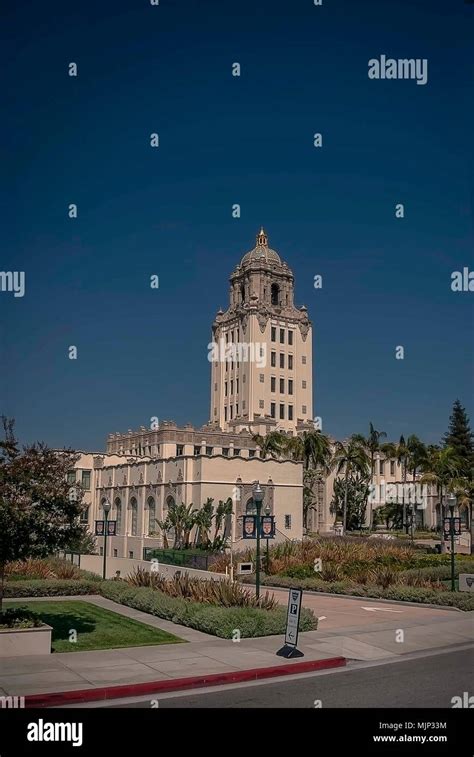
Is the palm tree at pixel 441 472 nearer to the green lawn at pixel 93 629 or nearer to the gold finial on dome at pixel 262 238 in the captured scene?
the green lawn at pixel 93 629

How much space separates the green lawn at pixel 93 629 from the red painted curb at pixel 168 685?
11.7 feet

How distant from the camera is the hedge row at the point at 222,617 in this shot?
17.5 metres

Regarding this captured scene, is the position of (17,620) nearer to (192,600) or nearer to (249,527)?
(192,600)

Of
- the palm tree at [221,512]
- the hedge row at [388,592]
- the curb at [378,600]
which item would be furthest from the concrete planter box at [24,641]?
the palm tree at [221,512]

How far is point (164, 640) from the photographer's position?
1689 centimetres

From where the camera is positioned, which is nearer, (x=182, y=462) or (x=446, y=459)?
(x=182, y=462)

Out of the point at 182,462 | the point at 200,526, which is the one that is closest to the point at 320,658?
the point at 200,526

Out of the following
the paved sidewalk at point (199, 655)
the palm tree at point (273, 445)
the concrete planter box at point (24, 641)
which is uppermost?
the palm tree at point (273, 445)

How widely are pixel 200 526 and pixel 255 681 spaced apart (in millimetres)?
33240

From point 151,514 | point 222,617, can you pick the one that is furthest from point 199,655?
point 151,514

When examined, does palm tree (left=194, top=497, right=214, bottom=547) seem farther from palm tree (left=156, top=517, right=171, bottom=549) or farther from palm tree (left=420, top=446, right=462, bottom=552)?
palm tree (left=420, top=446, right=462, bottom=552)

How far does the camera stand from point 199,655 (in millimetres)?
15109

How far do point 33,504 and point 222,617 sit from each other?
5571mm
